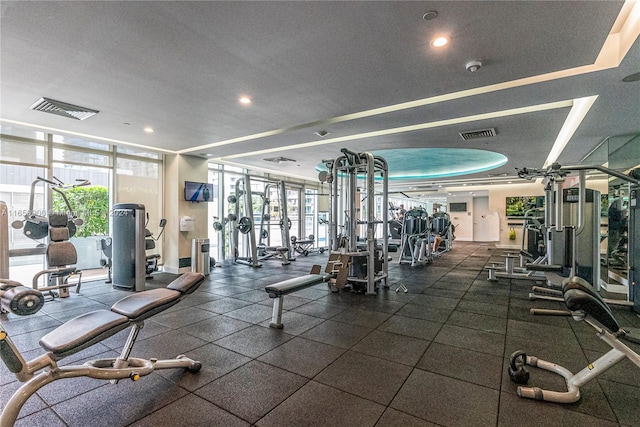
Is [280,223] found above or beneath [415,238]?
above

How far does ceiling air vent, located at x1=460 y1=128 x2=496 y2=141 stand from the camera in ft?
16.1

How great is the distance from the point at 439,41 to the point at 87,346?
324 centimetres

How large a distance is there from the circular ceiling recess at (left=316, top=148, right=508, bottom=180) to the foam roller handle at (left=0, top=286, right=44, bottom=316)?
6710 millimetres

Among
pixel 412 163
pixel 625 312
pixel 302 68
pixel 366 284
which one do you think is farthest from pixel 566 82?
pixel 412 163

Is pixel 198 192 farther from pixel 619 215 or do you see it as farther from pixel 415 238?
pixel 619 215

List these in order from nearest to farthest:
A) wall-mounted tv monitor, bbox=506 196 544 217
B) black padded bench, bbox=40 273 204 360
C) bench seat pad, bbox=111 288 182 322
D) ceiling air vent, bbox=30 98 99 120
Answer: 1. black padded bench, bbox=40 273 204 360
2. bench seat pad, bbox=111 288 182 322
3. ceiling air vent, bbox=30 98 99 120
4. wall-mounted tv monitor, bbox=506 196 544 217

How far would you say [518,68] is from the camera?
2898 mm

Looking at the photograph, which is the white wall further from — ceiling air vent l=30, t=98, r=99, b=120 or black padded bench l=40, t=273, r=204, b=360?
black padded bench l=40, t=273, r=204, b=360

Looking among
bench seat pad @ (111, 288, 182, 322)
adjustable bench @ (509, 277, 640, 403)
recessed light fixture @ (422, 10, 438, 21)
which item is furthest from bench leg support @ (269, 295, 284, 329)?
recessed light fixture @ (422, 10, 438, 21)

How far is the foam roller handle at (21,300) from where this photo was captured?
1.65 metres

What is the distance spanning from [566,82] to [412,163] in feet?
20.2

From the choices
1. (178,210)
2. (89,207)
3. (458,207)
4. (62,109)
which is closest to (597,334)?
(62,109)

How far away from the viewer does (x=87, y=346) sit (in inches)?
70.2

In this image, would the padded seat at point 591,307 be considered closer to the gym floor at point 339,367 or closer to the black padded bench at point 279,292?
the gym floor at point 339,367
